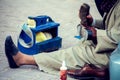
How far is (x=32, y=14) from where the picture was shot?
697cm

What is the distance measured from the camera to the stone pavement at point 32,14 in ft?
12.9

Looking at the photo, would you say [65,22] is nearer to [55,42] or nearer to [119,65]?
[55,42]

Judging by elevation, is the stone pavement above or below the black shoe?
below

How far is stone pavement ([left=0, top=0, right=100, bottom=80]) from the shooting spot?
3934 mm

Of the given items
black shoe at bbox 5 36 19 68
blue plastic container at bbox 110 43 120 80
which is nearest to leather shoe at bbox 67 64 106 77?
blue plastic container at bbox 110 43 120 80

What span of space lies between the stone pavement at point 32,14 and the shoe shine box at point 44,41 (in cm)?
30

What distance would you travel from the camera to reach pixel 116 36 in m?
3.54

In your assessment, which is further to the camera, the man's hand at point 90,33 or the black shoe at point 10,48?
the black shoe at point 10,48

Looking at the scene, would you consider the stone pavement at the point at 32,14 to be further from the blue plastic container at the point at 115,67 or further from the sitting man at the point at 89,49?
the blue plastic container at the point at 115,67

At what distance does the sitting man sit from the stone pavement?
12 cm

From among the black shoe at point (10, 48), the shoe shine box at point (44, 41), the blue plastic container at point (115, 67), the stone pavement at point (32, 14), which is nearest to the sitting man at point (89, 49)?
the black shoe at point (10, 48)

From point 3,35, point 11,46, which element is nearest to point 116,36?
point 11,46

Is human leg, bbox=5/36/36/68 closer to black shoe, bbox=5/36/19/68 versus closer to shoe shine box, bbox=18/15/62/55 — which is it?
black shoe, bbox=5/36/19/68

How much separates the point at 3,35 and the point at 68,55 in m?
1.81
